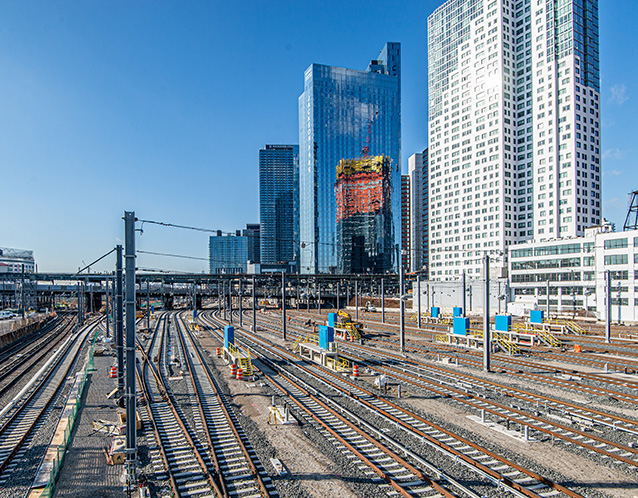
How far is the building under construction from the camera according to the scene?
566 feet

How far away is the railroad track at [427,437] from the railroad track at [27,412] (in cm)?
1032

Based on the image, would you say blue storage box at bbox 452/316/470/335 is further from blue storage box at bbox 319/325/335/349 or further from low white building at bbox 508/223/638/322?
low white building at bbox 508/223/638/322

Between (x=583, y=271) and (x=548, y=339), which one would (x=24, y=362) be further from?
(x=583, y=271)

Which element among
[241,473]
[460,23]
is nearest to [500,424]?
[241,473]

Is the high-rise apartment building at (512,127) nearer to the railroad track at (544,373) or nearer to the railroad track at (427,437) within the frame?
the railroad track at (544,373)

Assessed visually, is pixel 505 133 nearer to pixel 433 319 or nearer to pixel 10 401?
pixel 433 319

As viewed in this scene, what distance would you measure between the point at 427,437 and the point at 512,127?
4048 inches

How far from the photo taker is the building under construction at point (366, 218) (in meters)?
172

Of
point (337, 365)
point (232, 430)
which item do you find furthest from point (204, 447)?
point (337, 365)

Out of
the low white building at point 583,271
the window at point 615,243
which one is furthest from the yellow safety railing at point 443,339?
the window at point 615,243

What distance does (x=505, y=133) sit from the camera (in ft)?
328

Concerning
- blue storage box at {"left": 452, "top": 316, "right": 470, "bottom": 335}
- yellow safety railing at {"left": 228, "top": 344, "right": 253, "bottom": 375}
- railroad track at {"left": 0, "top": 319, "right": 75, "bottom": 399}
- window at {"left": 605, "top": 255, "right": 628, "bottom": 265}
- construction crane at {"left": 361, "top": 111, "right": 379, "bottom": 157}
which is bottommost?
railroad track at {"left": 0, "top": 319, "right": 75, "bottom": 399}

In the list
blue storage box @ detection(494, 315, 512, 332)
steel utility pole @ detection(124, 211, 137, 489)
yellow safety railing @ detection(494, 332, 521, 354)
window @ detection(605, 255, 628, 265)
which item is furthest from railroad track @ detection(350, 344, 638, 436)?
window @ detection(605, 255, 628, 265)

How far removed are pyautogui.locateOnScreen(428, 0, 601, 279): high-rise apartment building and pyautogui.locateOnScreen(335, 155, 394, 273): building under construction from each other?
2188 inches
